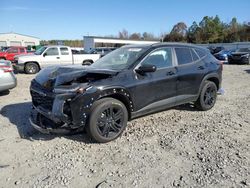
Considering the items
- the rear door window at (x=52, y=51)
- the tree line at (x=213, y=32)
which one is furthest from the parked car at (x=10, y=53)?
the tree line at (x=213, y=32)

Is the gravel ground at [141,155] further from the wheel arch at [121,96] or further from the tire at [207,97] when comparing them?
the wheel arch at [121,96]

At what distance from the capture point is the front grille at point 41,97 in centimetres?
407

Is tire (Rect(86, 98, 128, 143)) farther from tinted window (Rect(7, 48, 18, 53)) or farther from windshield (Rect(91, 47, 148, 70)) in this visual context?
tinted window (Rect(7, 48, 18, 53))

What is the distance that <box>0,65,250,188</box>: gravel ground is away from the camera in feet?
10.2

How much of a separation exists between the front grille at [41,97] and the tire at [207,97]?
360cm

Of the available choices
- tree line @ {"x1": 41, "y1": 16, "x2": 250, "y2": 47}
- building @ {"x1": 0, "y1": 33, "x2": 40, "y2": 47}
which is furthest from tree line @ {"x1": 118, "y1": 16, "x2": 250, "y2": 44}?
building @ {"x1": 0, "y1": 33, "x2": 40, "y2": 47}

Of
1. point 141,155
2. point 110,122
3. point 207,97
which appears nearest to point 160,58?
point 110,122

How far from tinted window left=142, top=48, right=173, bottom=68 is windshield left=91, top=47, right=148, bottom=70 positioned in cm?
20

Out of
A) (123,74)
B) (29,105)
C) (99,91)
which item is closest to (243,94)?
(123,74)

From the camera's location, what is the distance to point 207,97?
19.8ft

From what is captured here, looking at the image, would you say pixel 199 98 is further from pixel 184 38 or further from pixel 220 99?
pixel 184 38

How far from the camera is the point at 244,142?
4.17m

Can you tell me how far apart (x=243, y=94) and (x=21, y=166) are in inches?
282

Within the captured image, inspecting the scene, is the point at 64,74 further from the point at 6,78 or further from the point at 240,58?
the point at 240,58
